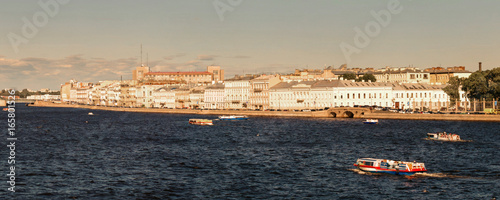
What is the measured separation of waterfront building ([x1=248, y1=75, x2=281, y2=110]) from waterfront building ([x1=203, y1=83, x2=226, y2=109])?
497 inches

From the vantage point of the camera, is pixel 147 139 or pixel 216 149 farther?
pixel 147 139

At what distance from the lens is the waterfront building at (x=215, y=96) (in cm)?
17088

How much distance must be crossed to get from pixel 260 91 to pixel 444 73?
5733cm

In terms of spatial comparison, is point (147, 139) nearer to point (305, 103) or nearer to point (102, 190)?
point (102, 190)

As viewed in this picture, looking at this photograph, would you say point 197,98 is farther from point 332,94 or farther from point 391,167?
point 391,167

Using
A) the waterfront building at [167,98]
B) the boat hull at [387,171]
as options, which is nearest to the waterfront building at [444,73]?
the waterfront building at [167,98]

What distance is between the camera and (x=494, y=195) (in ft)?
113

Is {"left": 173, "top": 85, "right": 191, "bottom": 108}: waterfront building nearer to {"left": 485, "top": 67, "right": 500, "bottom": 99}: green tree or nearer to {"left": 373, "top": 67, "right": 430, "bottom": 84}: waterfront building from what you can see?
{"left": 373, "top": 67, "right": 430, "bottom": 84}: waterfront building

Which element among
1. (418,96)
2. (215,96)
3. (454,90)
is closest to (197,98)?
(215,96)

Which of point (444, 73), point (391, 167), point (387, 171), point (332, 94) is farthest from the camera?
point (444, 73)

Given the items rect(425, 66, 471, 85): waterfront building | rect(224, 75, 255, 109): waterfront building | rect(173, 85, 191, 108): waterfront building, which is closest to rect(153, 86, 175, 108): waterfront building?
rect(173, 85, 191, 108): waterfront building

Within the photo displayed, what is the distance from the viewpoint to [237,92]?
165875 mm

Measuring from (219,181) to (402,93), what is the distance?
362ft

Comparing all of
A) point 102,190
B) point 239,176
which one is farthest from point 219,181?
point 102,190
